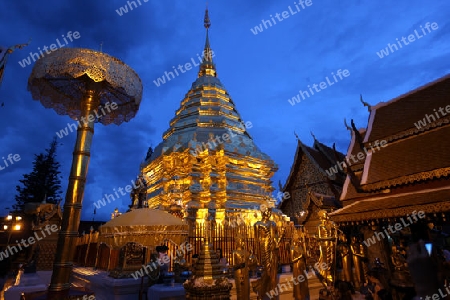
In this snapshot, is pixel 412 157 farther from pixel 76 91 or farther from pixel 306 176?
pixel 306 176

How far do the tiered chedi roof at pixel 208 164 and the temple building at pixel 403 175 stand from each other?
6.53 meters

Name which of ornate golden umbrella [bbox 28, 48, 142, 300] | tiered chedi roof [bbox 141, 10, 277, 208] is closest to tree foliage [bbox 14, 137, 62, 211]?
tiered chedi roof [bbox 141, 10, 277, 208]

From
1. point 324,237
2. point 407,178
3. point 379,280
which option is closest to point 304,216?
point 324,237

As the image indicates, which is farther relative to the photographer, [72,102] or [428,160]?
[428,160]

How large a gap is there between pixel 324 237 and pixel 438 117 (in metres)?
4.27

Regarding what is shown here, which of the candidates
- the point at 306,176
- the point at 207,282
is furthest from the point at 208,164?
the point at 207,282

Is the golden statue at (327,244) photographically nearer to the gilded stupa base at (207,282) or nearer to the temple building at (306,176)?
the gilded stupa base at (207,282)

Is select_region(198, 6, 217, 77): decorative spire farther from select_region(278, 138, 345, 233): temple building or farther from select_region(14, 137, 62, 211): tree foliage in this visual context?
select_region(14, 137, 62, 211): tree foliage

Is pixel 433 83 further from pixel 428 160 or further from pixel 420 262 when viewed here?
pixel 420 262

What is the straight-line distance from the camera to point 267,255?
17.1 feet

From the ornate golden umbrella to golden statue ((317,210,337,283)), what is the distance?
240 inches

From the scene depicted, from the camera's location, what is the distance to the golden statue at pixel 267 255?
5.15m

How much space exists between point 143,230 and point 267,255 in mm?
2608

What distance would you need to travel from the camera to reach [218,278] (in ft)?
10.9
